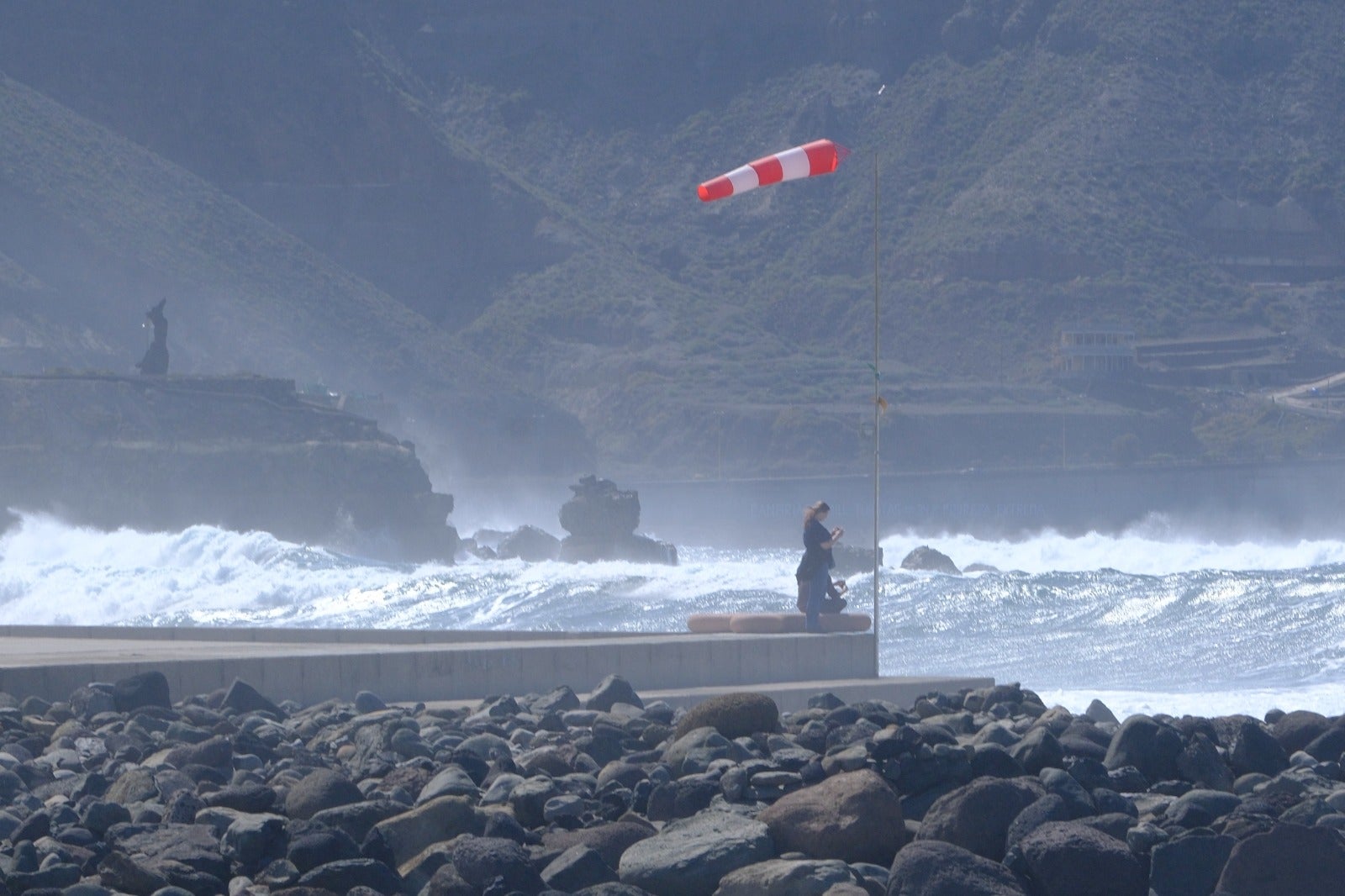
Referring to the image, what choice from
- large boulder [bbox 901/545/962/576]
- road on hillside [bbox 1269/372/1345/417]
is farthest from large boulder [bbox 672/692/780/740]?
road on hillside [bbox 1269/372/1345/417]

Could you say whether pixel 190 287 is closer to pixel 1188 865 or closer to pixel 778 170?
pixel 778 170

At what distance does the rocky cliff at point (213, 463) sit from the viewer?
4900cm

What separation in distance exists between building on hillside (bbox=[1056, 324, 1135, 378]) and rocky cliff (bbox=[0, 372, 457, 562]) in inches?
1359

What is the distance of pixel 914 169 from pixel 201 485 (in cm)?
5328

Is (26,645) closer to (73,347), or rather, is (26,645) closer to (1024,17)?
(73,347)

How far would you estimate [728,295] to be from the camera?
96.9m

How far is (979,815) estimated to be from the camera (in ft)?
24.2

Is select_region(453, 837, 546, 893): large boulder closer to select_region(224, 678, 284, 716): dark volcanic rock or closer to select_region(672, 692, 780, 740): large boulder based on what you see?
select_region(672, 692, 780, 740): large boulder

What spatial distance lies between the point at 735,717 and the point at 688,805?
118cm

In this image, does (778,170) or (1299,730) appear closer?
(1299,730)

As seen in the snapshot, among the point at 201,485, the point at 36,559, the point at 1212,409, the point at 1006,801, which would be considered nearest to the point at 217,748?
the point at 1006,801

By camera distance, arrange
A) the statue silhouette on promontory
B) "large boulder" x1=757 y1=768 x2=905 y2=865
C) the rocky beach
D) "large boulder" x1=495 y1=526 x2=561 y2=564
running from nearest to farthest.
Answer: the rocky beach → "large boulder" x1=757 y1=768 x2=905 y2=865 → "large boulder" x1=495 y1=526 x2=561 y2=564 → the statue silhouette on promontory

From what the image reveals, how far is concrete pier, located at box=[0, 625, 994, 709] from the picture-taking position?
36.7 ft

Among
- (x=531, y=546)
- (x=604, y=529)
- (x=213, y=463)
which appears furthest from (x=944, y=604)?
(x=213, y=463)
